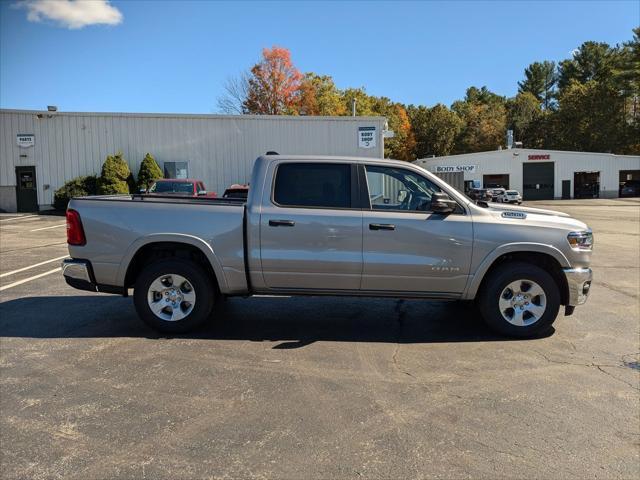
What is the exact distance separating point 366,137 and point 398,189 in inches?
855

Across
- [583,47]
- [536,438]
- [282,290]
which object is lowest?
[536,438]

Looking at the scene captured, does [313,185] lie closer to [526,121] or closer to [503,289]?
[503,289]

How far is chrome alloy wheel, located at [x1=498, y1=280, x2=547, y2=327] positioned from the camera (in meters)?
5.51

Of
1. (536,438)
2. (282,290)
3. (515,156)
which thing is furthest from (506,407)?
(515,156)

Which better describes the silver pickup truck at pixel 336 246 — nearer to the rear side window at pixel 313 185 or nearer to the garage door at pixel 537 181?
the rear side window at pixel 313 185

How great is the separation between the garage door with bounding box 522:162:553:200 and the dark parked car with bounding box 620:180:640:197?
808 centimetres

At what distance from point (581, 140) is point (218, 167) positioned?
193 ft

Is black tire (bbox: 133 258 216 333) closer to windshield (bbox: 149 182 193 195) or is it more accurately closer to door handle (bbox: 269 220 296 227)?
door handle (bbox: 269 220 296 227)

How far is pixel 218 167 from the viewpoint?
26609 millimetres

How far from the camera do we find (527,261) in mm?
5641

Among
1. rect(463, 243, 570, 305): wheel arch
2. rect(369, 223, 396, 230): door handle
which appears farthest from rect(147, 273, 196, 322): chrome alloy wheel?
rect(463, 243, 570, 305): wheel arch

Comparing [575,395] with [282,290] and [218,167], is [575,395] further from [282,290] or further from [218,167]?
[218,167]

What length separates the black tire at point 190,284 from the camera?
5.49 m

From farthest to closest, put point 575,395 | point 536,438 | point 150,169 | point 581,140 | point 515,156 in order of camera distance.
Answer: point 581,140 < point 515,156 < point 150,169 < point 575,395 < point 536,438
